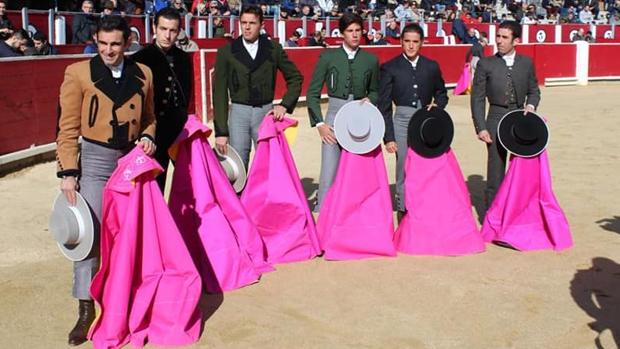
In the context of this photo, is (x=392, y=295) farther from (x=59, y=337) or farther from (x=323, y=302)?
(x=59, y=337)

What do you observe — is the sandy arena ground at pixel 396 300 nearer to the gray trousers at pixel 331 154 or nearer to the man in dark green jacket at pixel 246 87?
the gray trousers at pixel 331 154

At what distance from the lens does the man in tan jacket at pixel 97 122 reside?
3.79 meters

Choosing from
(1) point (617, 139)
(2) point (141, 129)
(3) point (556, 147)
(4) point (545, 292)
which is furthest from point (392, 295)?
(1) point (617, 139)

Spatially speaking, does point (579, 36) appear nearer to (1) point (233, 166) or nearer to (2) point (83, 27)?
(2) point (83, 27)

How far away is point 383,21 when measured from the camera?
20.5m

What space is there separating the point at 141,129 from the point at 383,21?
17.0m

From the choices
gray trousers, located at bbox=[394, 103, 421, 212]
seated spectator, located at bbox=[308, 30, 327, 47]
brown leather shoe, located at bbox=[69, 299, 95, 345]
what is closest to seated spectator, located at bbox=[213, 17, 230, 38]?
seated spectator, located at bbox=[308, 30, 327, 47]

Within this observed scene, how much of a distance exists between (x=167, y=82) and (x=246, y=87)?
79 cm

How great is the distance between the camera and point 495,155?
5969 millimetres

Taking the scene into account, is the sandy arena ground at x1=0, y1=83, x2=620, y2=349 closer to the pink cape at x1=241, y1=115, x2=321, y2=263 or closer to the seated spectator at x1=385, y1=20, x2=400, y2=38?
the pink cape at x1=241, y1=115, x2=321, y2=263

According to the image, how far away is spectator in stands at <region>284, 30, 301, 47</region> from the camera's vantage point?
53.1ft

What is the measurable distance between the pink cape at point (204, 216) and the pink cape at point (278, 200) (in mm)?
520

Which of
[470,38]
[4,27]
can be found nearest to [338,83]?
[4,27]

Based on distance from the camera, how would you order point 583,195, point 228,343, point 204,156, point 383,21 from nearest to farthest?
point 228,343 → point 204,156 → point 583,195 → point 383,21
